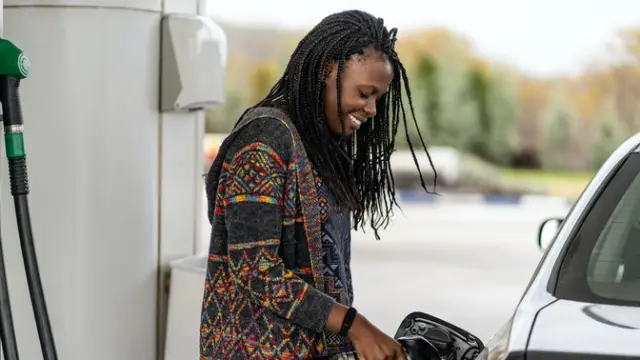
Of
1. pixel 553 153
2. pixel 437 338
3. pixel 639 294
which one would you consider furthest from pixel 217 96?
pixel 553 153

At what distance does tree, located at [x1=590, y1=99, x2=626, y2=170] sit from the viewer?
48.8 ft

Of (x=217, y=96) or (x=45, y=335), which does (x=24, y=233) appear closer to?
(x=45, y=335)

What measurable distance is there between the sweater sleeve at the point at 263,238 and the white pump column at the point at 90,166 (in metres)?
1.74

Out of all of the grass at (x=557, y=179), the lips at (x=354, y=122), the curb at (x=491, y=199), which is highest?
the lips at (x=354, y=122)

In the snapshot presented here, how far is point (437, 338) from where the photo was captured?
284 cm

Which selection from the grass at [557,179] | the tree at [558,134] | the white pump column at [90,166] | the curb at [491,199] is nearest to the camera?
the white pump column at [90,166]

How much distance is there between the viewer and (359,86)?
273 centimetres

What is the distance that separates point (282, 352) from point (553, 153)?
1268cm

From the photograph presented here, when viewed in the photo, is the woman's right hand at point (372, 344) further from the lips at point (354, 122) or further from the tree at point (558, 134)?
the tree at point (558, 134)

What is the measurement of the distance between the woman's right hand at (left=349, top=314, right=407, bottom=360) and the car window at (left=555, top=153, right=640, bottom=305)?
374 millimetres

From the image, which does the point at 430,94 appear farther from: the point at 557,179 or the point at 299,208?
the point at 299,208

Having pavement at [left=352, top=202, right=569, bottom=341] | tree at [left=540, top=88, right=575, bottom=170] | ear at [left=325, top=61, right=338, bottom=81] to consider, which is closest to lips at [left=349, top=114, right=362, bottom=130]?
ear at [left=325, top=61, right=338, bottom=81]

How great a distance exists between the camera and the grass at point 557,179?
49.6ft

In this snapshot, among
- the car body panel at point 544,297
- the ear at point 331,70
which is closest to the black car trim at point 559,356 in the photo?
the car body panel at point 544,297
